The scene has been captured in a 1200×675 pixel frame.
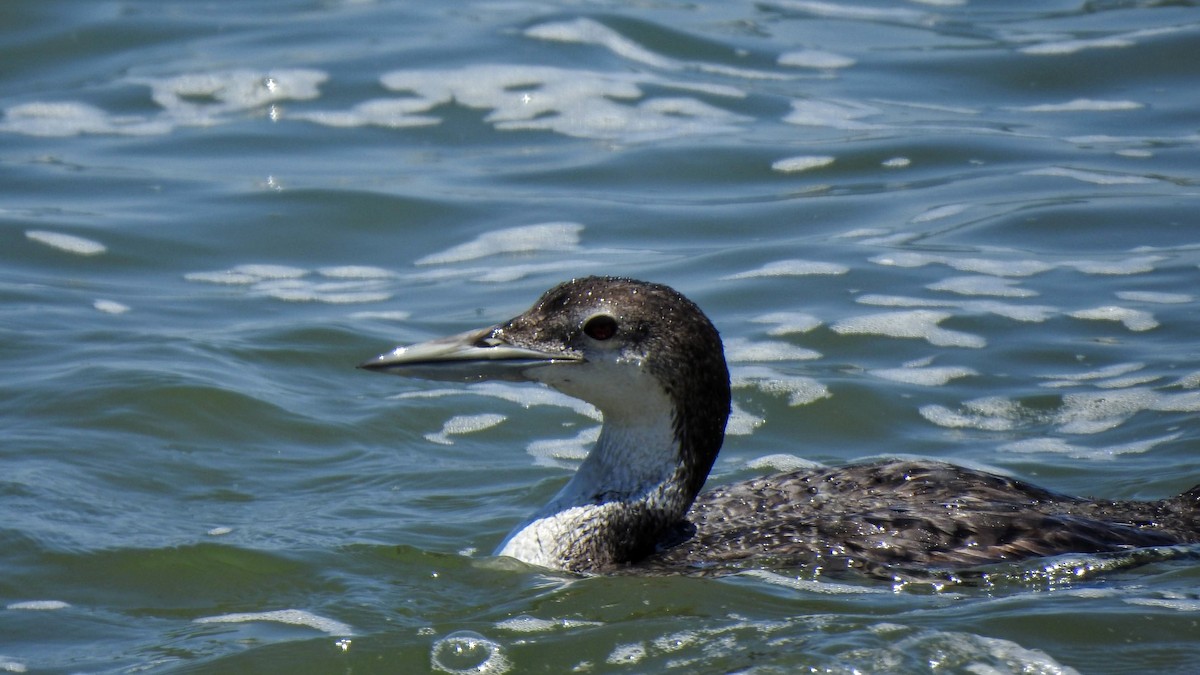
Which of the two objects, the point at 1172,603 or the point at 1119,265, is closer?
the point at 1172,603

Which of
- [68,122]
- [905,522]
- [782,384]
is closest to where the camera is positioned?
[905,522]

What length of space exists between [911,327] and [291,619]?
13.8 ft

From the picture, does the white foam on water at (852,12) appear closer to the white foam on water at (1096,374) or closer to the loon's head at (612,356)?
the white foam on water at (1096,374)

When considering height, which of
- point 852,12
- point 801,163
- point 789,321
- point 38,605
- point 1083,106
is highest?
point 852,12

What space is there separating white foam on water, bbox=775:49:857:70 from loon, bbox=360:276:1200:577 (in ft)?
25.1

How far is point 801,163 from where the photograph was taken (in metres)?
11.7

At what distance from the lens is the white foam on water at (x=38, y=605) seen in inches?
228

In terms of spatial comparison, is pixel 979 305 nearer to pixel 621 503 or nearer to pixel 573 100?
pixel 621 503

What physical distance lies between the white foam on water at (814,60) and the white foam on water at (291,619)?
8.63m

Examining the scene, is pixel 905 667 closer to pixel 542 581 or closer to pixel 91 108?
pixel 542 581

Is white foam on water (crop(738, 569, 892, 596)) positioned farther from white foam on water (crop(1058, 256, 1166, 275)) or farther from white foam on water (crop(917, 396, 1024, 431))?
white foam on water (crop(1058, 256, 1166, 275))

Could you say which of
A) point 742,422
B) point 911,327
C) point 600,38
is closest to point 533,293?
point 742,422

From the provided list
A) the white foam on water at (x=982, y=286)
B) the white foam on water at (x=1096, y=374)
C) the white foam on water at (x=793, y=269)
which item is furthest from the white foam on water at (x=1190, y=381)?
the white foam on water at (x=793, y=269)

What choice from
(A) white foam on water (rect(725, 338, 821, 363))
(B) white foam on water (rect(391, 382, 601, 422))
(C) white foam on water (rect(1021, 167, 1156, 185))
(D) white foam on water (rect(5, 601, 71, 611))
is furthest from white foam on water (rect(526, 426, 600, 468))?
(C) white foam on water (rect(1021, 167, 1156, 185))
